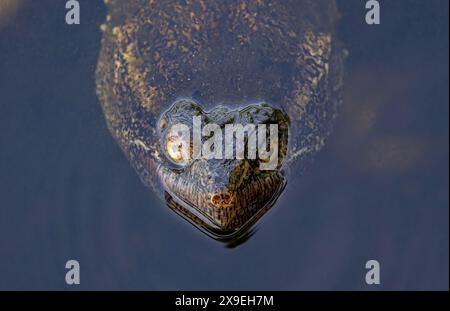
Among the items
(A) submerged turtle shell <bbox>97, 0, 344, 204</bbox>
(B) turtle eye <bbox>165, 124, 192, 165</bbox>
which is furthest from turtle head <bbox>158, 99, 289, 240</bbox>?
(A) submerged turtle shell <bbox>97, 0, 344, 204</bbox>

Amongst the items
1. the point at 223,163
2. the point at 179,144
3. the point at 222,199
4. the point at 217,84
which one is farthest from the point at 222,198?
the point at 217,84

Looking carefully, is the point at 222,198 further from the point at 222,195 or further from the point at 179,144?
the point at 179,144

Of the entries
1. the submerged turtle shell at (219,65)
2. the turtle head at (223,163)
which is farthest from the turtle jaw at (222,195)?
the submerged turtle shell at (219,65)

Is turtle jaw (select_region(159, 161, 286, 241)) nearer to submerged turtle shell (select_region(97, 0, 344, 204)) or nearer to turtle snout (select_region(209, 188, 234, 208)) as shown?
turtle snout (select_region(209, 188, 234, 208))

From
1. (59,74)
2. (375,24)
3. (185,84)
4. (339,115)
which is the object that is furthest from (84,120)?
(375,24)

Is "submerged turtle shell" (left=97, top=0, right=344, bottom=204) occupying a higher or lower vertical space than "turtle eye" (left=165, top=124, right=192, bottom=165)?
higher
